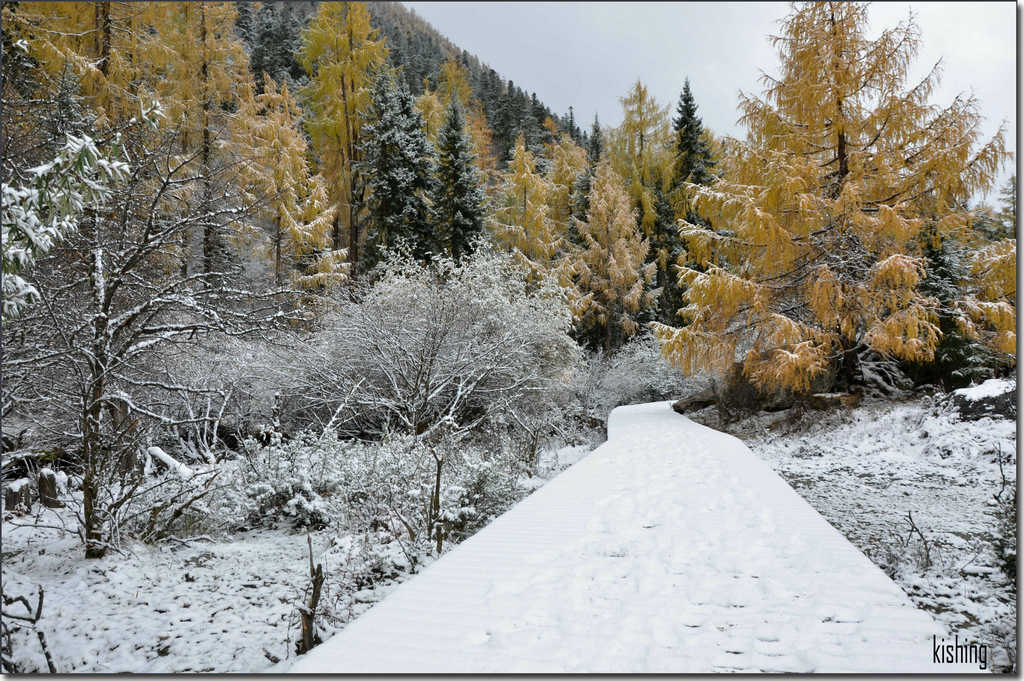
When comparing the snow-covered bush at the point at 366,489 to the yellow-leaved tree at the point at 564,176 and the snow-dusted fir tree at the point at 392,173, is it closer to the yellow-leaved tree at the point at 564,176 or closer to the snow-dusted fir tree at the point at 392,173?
the snow-dusted fir tree at the point at 392,173

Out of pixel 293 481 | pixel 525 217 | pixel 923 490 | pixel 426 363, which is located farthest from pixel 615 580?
pixel 525 217

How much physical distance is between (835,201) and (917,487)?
463cm

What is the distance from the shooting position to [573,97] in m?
4.22

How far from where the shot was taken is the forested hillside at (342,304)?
361cm

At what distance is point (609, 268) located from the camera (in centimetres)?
1805

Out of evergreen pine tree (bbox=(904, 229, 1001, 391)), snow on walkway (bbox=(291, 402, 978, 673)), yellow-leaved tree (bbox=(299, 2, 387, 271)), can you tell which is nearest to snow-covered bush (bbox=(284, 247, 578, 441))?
snow on walkway (bbox=(291, 402, 978, 673))

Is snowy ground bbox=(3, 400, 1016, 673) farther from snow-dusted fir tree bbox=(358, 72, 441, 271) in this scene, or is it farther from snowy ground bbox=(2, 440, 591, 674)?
snow-dusted fir tree bbox=(358, 72, 441, 271)

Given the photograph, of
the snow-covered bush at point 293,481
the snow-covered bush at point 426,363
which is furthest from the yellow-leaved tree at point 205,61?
the snow-covered bush at point 293,481

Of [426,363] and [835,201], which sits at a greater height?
[835,201]

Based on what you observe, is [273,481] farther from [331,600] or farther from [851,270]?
[851,270]

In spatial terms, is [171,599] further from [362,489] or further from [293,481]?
[362,489]

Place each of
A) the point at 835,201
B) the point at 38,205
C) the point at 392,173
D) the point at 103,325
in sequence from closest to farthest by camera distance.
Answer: the point at 38,205
the point at 103,325
the point at 835,201
the point at 392,173

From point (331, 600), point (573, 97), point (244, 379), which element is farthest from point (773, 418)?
point (244, 379)

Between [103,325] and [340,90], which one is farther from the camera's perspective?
[340,90]
